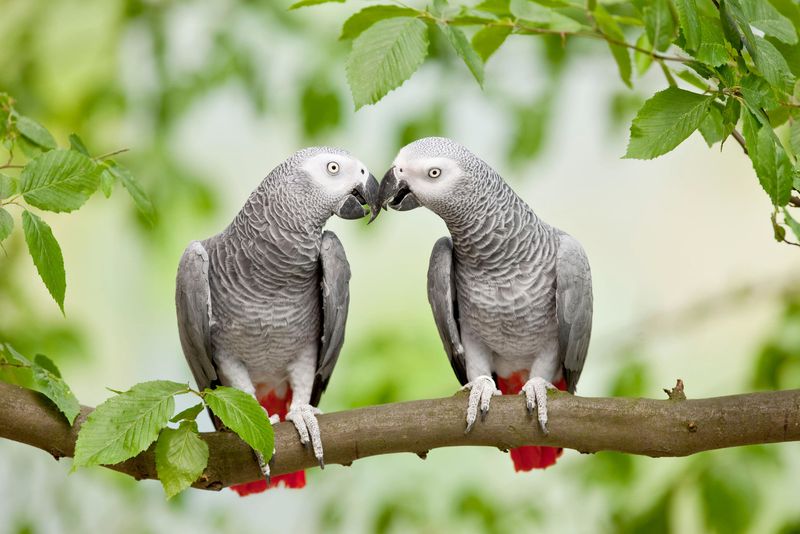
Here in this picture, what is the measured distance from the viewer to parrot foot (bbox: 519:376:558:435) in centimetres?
107

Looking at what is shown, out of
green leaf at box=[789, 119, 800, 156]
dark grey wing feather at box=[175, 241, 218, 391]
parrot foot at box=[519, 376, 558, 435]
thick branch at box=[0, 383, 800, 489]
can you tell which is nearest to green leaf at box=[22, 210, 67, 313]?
thick branch at box=[0, 383, 800, 489]

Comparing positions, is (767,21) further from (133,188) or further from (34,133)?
(34,133)

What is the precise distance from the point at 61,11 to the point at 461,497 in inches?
69.3

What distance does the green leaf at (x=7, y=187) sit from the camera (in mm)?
938

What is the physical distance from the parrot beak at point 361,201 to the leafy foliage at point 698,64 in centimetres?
20

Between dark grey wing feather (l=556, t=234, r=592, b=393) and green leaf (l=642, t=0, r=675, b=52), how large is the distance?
0.32m

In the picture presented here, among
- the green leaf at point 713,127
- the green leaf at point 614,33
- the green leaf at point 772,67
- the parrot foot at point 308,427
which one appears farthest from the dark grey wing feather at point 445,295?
the green leaf at point 772,67

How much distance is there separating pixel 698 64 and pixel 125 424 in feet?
2.32

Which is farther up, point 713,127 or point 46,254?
point 713,127

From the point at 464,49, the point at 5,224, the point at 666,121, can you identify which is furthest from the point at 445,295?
the point at 5,224

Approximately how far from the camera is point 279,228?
1.21 meters

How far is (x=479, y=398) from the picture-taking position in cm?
110

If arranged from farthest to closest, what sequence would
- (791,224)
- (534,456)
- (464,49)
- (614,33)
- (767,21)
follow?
(534,456) < (614,33) < (464,49) < (767,21) < (791,224)

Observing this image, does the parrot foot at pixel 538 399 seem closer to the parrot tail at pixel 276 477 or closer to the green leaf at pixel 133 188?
the parrot tail at pixel 276 477
